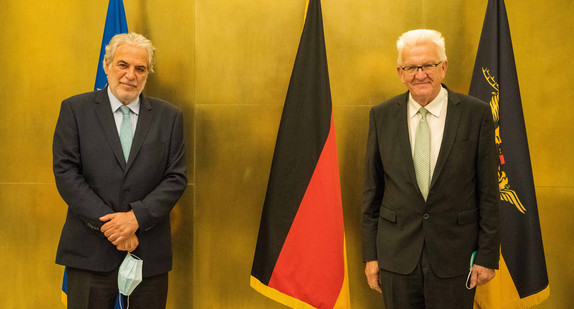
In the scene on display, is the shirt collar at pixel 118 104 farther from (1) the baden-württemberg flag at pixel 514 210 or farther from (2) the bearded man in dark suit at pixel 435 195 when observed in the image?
(1) the baden-württemberg flag at pixel 514 210

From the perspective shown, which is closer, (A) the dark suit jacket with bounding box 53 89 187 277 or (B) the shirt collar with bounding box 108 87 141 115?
(A) the dark suit jacket with bounding box 53 89 187 277

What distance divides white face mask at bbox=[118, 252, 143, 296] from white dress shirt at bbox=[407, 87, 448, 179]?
1.24 meters

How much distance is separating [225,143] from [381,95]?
3.31 ft

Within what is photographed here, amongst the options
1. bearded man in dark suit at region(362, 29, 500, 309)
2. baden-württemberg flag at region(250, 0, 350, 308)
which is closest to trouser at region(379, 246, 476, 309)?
bearded man in dark suit at region(362, 29, 500, 309)

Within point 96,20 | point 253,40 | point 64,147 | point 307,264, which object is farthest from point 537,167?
point 96,20

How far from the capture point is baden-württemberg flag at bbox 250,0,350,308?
2521 mm

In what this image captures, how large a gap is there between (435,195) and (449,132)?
0.84 feet

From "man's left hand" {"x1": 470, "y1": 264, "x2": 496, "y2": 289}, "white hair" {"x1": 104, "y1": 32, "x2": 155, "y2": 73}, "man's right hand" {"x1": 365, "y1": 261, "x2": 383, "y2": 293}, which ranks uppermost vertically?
"white hair" {"x1": 104, "y1": 32, "x2": 155, "y2": 73}

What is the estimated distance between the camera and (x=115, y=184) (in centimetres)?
197

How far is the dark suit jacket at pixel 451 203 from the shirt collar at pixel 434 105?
37 mm

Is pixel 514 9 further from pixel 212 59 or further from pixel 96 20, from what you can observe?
pixel 96 20

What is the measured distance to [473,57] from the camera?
283 cm

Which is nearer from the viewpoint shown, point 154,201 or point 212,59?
point 154,201

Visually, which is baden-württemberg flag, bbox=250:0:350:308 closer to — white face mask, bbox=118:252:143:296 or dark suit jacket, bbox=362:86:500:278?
dark suit jacket, bbox=362:86:500:278
